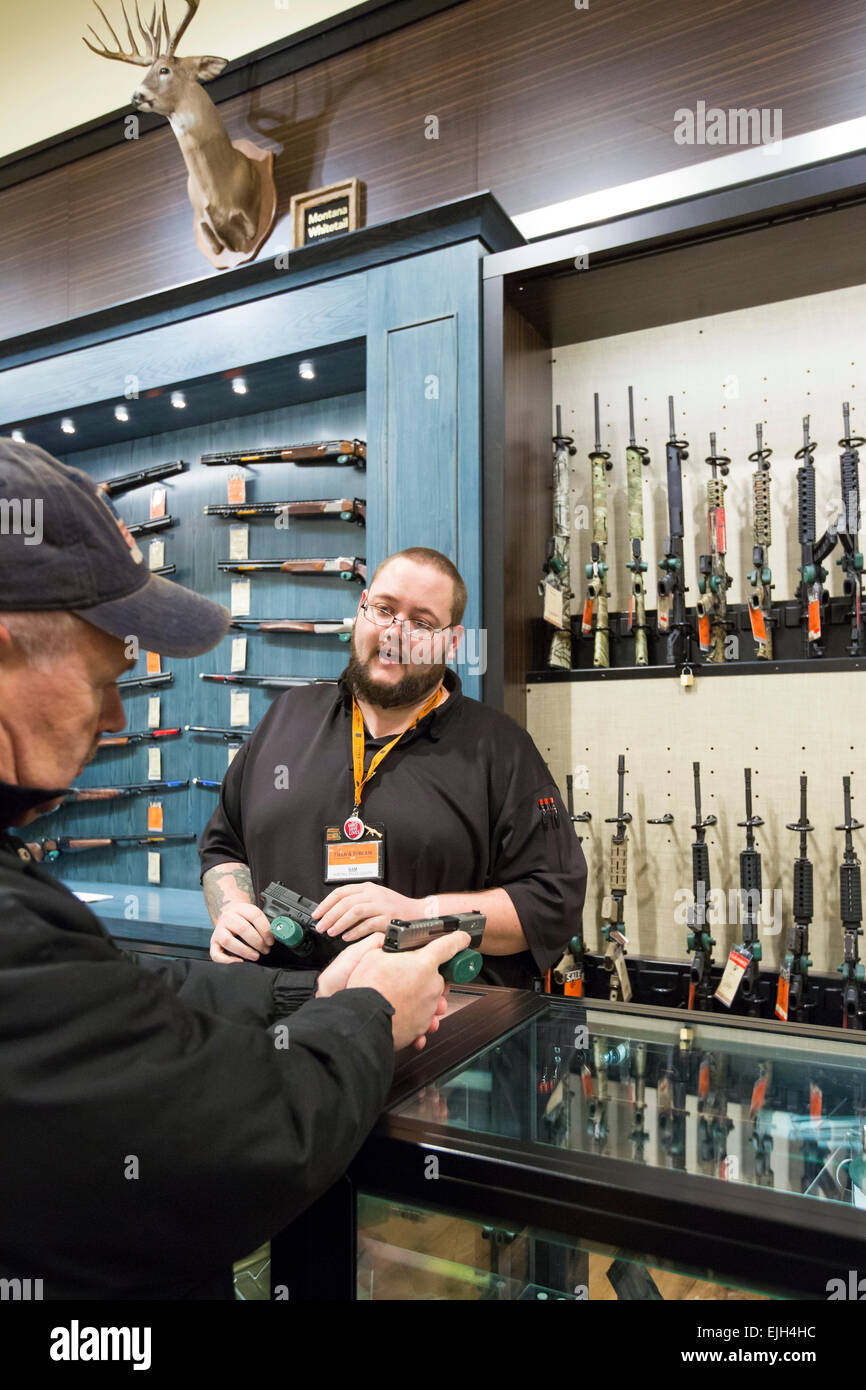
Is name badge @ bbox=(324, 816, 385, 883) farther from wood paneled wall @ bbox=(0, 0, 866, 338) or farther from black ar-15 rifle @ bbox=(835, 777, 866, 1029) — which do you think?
wood paneled wall @ bbox=(0, 0, 866, 338)

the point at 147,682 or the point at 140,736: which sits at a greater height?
the point at 147,682

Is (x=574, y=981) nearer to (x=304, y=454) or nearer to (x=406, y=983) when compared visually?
(x=406, y=983)

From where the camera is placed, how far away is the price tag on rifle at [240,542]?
3697 mm

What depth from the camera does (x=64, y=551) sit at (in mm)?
711

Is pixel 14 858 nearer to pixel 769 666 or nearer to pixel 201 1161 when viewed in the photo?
pixel 201 1161

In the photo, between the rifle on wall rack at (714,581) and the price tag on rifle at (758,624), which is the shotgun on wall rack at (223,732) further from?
the price tag on rifle at (758,624)

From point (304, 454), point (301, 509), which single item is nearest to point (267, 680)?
point (301, 509)

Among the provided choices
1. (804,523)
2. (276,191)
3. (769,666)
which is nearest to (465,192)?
(276,191)

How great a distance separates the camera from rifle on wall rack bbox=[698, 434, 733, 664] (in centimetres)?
272

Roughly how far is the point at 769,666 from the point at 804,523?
0.43 meters

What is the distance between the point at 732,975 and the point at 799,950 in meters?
0.21

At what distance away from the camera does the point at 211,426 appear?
12.6ft

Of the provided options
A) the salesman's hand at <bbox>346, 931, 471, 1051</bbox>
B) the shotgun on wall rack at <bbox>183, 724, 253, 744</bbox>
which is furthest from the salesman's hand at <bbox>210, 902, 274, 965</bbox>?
the shotgun on wall rack at <bbox>183, 724, 253, 744</bbox>

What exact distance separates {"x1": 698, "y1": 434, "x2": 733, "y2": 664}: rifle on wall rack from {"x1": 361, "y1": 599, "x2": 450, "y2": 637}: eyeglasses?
1.14 meters
